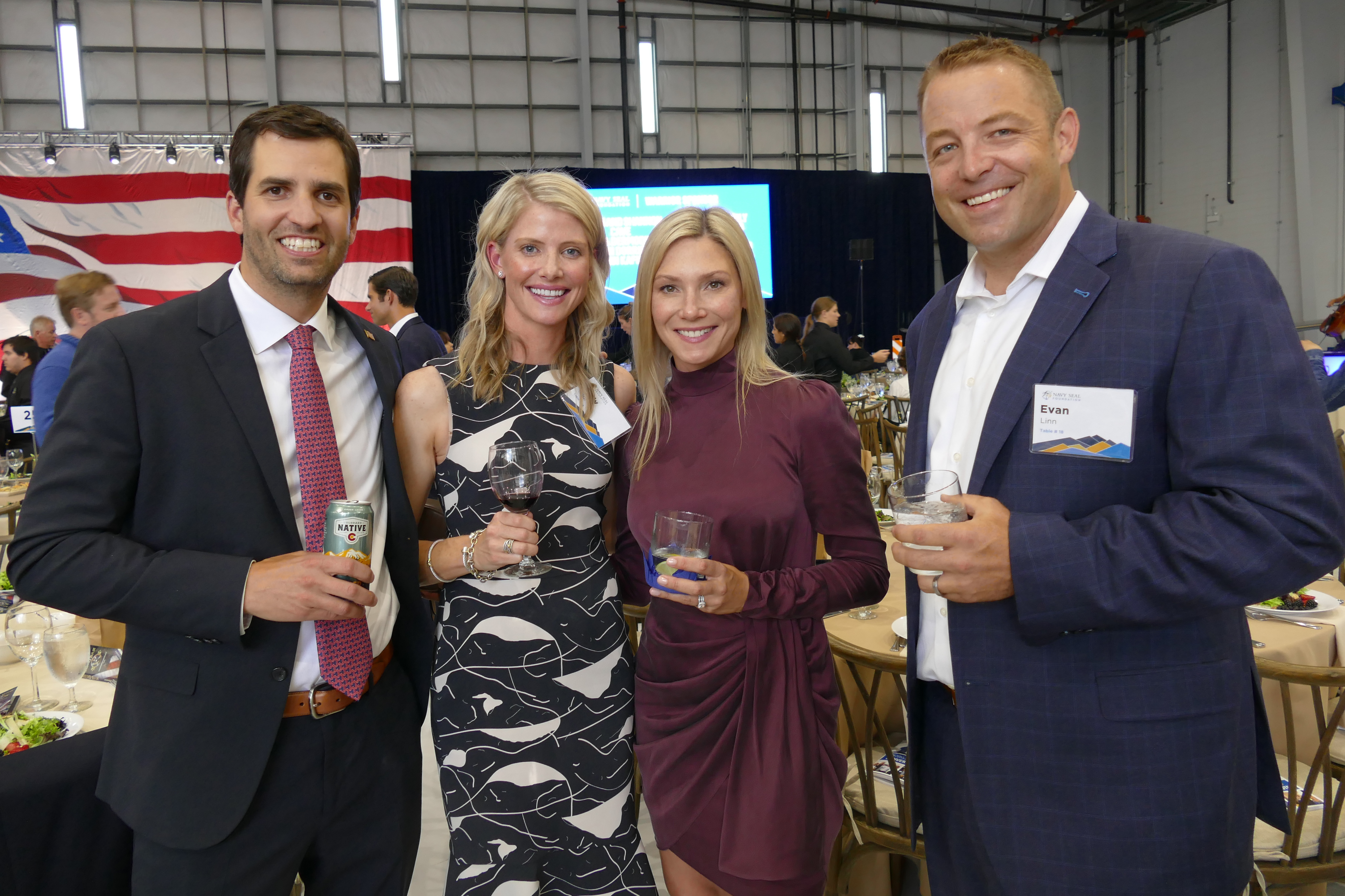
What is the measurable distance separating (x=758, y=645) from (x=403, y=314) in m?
5.32

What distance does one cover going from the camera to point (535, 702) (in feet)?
5.87

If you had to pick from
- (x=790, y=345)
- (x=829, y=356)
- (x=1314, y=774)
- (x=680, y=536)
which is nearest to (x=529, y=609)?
(x=680, y=536)

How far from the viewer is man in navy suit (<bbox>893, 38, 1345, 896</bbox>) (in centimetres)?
112

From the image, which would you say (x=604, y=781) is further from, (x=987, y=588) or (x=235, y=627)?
(x=987, y=588)

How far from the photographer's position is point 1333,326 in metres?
5.48

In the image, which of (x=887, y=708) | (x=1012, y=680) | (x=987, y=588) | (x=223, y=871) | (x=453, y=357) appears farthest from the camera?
(x=887, y=708)

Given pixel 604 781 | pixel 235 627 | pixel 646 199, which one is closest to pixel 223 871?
pixel 235 627

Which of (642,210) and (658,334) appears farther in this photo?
(642,210)

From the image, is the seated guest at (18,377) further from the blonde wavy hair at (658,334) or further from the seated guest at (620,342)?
the blonde wavy hair at (658,334)

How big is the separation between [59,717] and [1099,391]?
220 centimetres

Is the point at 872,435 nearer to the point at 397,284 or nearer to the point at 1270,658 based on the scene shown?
the point at 397,284

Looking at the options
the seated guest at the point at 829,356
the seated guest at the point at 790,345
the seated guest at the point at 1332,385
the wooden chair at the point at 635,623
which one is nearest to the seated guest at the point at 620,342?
the seated guest at the point at 790,345

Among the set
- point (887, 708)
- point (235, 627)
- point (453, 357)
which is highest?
point (453, 357)

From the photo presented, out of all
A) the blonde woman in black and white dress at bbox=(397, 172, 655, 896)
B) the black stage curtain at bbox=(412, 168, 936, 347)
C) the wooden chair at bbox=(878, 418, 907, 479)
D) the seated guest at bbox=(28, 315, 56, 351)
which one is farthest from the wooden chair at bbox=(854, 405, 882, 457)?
the seated guest at bbox=(28, 315, 56, 351)
